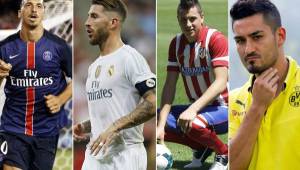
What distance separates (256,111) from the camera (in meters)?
4.10

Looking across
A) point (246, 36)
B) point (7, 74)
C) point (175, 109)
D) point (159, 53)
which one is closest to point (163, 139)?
point (175, 109)

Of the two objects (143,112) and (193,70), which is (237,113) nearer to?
(193,70)

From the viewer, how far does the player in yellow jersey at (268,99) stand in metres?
4.07

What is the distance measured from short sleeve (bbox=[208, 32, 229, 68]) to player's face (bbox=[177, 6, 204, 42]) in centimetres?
13

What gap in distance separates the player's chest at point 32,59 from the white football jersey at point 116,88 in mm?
314

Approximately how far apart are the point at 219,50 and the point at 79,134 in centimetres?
121

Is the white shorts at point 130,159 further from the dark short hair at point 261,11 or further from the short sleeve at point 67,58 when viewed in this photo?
the dark short hair at point 261,11

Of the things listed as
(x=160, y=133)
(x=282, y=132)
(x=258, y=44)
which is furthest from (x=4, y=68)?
Result: (x=282, y=132)

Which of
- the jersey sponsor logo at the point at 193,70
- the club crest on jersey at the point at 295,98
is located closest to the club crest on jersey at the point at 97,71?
the jersey sponsor logo at the point at 193,70

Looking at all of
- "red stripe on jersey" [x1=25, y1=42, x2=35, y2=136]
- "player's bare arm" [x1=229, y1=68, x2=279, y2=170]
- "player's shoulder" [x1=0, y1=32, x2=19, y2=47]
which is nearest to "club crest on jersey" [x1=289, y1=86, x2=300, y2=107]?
"player's bare arm" [x1=229, y1=68, x2=279, y2=170]

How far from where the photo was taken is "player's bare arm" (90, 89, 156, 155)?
14.6ft

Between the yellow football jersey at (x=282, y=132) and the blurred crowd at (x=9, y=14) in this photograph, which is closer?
the yellow football jersey at (x=282, y=132)

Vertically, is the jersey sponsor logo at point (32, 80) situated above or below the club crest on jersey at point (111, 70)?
below

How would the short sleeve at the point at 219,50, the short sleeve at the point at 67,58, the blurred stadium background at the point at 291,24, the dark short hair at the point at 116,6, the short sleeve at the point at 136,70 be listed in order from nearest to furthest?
1. the blurred stadium background at the point at 291,24
2. the short sleeve at the point at 219,50
3. the short sleeve at the point at 136,70
4. the dark short hair at the point at 116,6
5. the short sleeve at the point at 67,58
